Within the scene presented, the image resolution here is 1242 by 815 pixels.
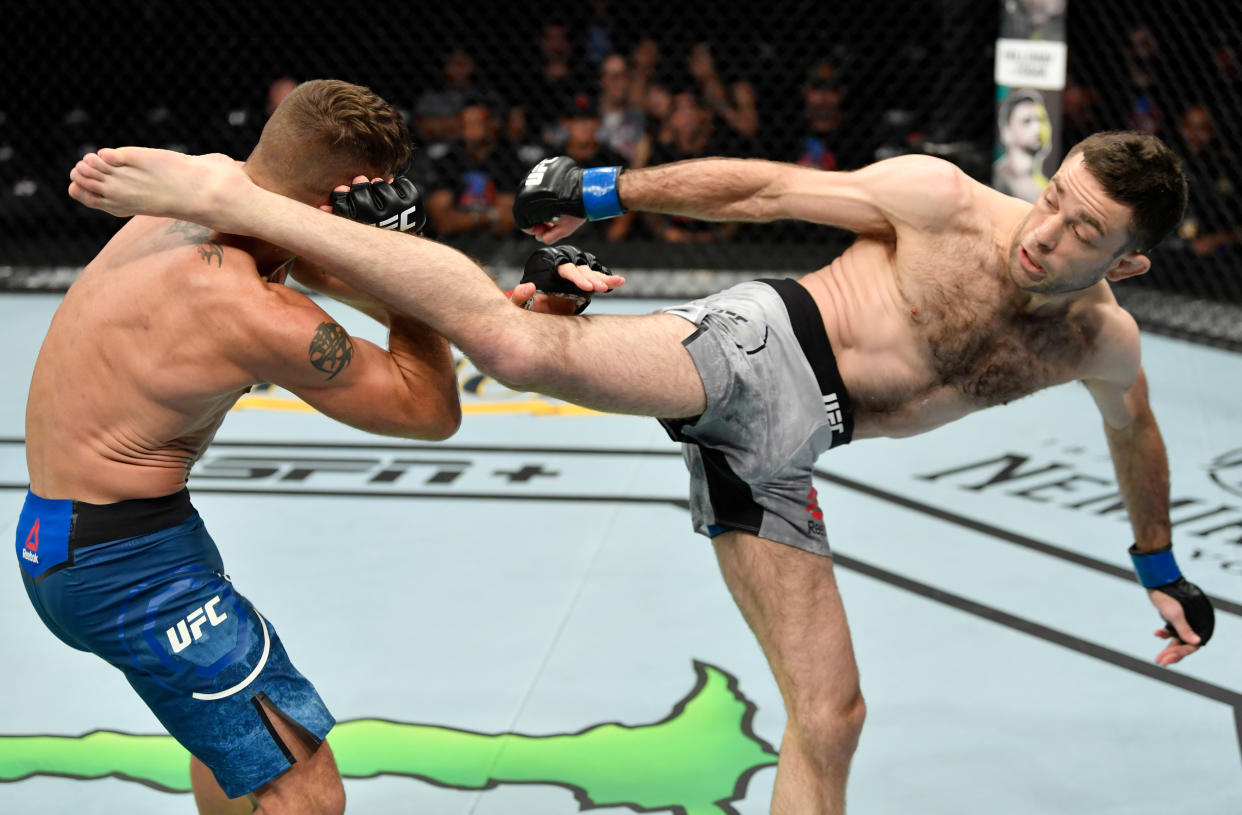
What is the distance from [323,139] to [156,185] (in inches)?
8.8

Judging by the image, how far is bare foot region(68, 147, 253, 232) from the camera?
1.54 m

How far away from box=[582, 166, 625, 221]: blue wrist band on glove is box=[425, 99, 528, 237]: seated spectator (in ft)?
15.4

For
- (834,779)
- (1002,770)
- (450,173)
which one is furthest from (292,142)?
(450,173)

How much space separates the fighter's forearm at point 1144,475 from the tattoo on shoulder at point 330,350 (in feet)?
4.32

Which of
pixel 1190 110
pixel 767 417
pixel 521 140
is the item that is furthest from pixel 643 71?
pixel 767 417

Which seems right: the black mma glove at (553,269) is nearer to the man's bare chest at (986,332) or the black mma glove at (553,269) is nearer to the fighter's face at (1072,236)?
the man's bare chest at (986,332)

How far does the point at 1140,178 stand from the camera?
5.71 feet

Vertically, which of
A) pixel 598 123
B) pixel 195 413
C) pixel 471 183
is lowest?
pixel 471 183

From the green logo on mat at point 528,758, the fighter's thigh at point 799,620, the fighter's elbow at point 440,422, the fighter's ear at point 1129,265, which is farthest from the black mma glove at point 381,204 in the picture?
the green logo on mat at point 528,758

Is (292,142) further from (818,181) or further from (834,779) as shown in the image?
(834,779)

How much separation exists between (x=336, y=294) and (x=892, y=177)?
850 mm

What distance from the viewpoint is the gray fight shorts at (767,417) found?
1.90 m

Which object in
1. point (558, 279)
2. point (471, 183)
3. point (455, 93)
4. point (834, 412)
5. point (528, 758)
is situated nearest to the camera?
point (558, 279)

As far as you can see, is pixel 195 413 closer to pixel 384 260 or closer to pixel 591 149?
pixel 384 260
